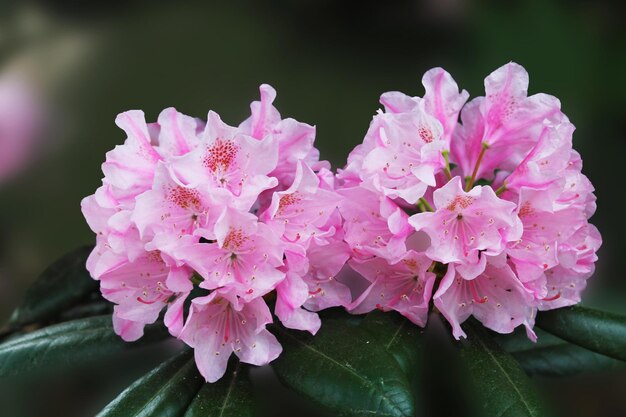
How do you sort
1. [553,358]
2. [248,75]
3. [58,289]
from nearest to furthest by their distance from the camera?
[553,358], [58,289], [248,75]

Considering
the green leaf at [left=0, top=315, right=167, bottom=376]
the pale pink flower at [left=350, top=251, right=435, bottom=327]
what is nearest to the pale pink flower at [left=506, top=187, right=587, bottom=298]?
the pale pink flower at [left=350, top=251, right=435, bottom=327]

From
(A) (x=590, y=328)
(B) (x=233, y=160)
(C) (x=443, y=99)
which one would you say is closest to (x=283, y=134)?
(B) (x=233, y=160)

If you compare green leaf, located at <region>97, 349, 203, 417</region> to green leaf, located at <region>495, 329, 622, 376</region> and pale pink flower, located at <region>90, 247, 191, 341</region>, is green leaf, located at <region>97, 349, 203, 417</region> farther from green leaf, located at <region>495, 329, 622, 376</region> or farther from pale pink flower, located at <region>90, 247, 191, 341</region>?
green leaf, located at <region>495, 329, 622, 376</region>

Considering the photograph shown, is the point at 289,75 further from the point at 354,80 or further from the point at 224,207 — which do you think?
the point at 224,207

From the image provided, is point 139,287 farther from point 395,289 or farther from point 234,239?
point 395,289

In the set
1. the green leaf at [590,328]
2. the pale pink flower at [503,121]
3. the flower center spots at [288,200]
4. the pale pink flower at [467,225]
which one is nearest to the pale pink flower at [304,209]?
the flower center spots at [288,200]

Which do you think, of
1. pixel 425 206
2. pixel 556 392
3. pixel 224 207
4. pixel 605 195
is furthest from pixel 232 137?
pixel 605 195

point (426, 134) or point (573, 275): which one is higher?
point (426, 134)
